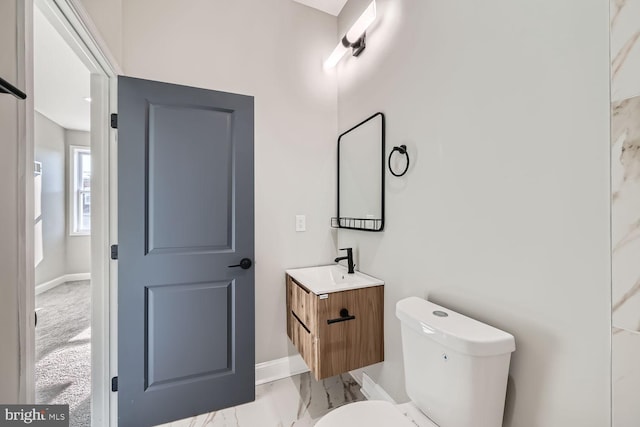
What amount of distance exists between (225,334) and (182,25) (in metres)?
2.07

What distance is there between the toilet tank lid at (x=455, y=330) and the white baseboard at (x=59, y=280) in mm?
4981

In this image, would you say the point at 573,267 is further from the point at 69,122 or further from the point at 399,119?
the point at 69,122

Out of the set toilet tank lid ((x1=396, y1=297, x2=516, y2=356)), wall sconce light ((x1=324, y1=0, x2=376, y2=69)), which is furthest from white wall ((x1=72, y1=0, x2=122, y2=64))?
toilet tank lid ((x1=396, y1=297, x2=516, y2=356))

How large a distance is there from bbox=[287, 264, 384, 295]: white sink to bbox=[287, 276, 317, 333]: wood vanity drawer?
4cm

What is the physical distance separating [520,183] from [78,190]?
235 inches

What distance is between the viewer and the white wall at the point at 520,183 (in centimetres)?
71

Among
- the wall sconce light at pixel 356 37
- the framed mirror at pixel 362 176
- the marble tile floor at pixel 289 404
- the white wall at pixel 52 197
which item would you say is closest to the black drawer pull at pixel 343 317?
the framed mirror at pixel 362 176

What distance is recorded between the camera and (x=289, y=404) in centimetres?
166

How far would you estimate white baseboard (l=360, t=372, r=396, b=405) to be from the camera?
1.58m

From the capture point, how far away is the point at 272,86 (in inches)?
75.7

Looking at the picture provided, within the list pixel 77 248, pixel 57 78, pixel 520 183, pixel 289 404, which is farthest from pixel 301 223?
pixel 77 248

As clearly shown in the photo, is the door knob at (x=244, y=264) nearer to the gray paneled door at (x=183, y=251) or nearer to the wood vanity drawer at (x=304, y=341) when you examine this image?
the gray paneled door at (x=183, y=251)

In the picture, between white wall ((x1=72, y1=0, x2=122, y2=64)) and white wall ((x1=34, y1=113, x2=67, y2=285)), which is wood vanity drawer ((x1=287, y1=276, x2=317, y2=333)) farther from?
white wall ((x1=34, y1=113, x2=67, y2=285))

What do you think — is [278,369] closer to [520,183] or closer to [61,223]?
[520,183]
